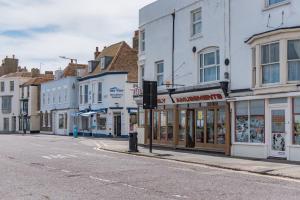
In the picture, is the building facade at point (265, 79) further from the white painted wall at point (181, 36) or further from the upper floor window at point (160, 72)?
the upper floor window at point (160, 72)

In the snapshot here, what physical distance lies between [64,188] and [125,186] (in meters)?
1.63

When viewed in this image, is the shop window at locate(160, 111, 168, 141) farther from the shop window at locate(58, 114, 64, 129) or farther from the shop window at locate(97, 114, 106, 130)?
the shop window at locate(58, 114, 64, 129)

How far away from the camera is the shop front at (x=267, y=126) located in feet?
67.7

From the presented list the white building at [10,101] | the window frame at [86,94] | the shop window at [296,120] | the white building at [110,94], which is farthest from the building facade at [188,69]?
the white building at [10,101]

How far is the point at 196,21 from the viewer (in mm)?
28141

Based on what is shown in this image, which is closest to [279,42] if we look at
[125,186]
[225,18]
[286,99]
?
[286,99]

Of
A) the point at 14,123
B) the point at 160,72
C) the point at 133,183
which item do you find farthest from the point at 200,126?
the point at 14,123

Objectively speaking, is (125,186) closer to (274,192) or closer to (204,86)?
(274,192)

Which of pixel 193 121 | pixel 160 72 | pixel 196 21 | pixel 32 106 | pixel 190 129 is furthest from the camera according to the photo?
pixel 32 106

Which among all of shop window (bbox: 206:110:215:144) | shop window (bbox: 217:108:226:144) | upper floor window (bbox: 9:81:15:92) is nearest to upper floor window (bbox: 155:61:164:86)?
shop window (bbox: 206:110:215:144)

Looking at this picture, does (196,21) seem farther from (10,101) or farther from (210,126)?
(10,101)

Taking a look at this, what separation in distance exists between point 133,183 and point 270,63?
10697 millimetres

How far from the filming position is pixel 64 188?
1284 centimetres

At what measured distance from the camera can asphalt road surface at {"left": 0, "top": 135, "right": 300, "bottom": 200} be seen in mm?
11711
